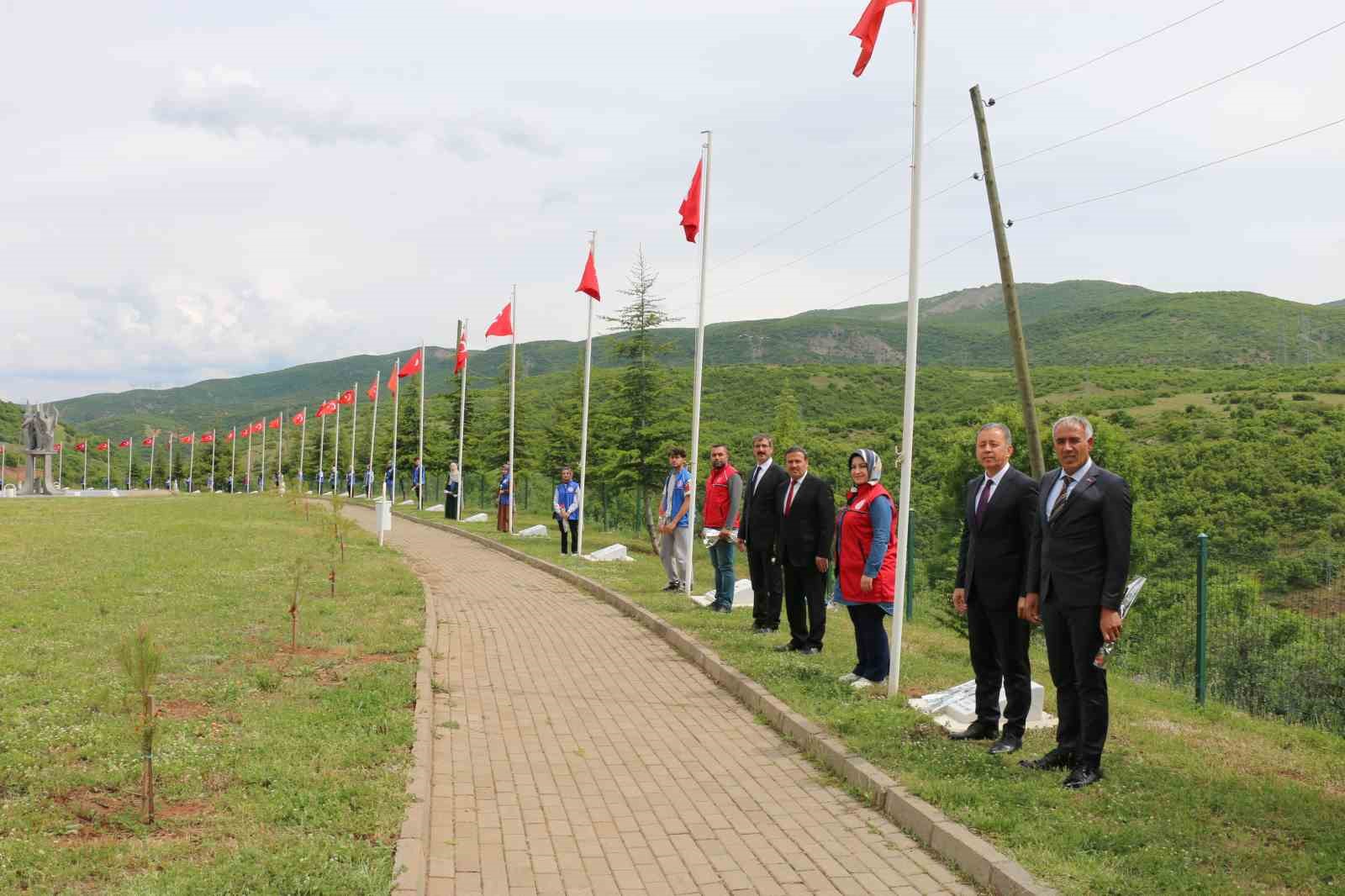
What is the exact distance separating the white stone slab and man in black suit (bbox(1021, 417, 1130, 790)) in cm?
125

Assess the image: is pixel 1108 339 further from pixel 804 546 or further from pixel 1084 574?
pixel 1084 574

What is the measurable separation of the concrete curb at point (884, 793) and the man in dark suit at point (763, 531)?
Result: 89cm

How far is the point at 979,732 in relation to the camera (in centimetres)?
695

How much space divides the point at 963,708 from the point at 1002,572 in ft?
4.17

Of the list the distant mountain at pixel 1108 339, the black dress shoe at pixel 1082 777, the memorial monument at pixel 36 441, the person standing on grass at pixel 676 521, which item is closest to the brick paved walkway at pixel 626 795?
the black dress shoe at pixel 1082 777

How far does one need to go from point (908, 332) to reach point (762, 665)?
3.13 m

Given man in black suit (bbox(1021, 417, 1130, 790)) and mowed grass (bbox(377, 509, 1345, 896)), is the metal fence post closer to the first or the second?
mowed grass (bbox(377, 509, 1345, 896))

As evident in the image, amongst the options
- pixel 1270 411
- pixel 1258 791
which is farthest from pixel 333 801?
pixel 1270 411

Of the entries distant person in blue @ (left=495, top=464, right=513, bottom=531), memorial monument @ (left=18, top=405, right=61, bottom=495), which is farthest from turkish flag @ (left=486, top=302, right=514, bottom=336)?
memorial monument @ (left=18, top=405, right=61, bottom=495)

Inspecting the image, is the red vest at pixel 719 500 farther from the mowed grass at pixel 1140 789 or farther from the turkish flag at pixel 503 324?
the turkish flag at pixel 503 324

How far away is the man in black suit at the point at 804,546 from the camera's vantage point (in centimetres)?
972

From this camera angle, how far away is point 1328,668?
37.8ft

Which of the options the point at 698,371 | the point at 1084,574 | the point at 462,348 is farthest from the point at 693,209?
the point at 462,348

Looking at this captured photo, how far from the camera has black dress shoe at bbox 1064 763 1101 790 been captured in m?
5.79
